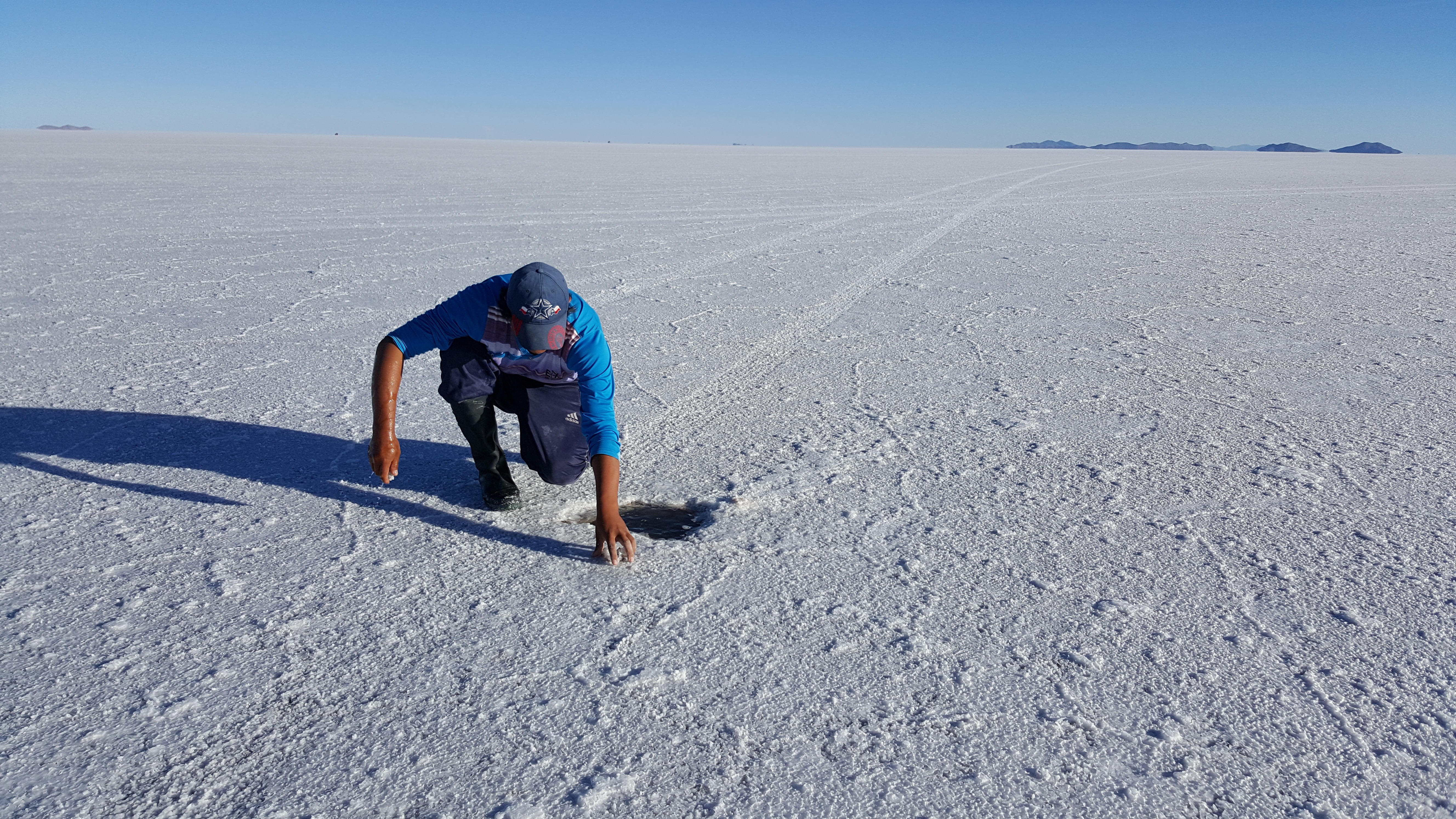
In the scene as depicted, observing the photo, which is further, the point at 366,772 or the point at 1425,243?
the point at 1425,243

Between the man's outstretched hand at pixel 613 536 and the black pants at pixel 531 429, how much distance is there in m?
0.42

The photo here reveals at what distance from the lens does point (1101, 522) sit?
279 cm

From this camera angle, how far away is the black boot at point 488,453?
9.19 feet

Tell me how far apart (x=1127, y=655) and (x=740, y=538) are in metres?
1.08

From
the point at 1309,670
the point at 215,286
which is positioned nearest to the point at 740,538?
the point at 1309,670

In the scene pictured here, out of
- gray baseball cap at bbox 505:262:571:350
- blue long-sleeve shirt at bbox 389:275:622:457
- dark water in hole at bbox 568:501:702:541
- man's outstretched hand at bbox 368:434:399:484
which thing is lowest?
dark water in hole at bbox 568:501:702:541

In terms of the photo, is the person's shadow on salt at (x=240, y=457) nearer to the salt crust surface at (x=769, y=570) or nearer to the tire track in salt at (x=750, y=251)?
the salt crust surface at (x=769, y=570)

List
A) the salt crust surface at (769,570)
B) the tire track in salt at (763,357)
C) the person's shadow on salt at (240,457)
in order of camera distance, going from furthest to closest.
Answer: the tire track in salt at (763,357), the person's shadow on salt at (240,457), the salt crust surface at (769,570)

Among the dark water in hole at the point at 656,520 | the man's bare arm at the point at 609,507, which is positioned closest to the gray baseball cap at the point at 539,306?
the man's bare arm at the point at 609,507

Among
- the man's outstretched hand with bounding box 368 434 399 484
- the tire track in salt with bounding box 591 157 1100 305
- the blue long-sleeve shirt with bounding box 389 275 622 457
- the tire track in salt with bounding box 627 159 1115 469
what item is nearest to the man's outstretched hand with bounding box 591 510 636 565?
the blue long-sleeve shirt with bounding box 389 275 622 457

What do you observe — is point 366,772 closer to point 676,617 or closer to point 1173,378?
point 676,617

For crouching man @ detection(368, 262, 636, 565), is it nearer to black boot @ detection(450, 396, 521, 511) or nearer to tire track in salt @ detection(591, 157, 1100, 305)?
black boot @ detection(450, 396, 521, 511)

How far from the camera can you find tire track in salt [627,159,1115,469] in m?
3.51

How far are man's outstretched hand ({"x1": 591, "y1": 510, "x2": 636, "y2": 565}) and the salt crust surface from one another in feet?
0.24
